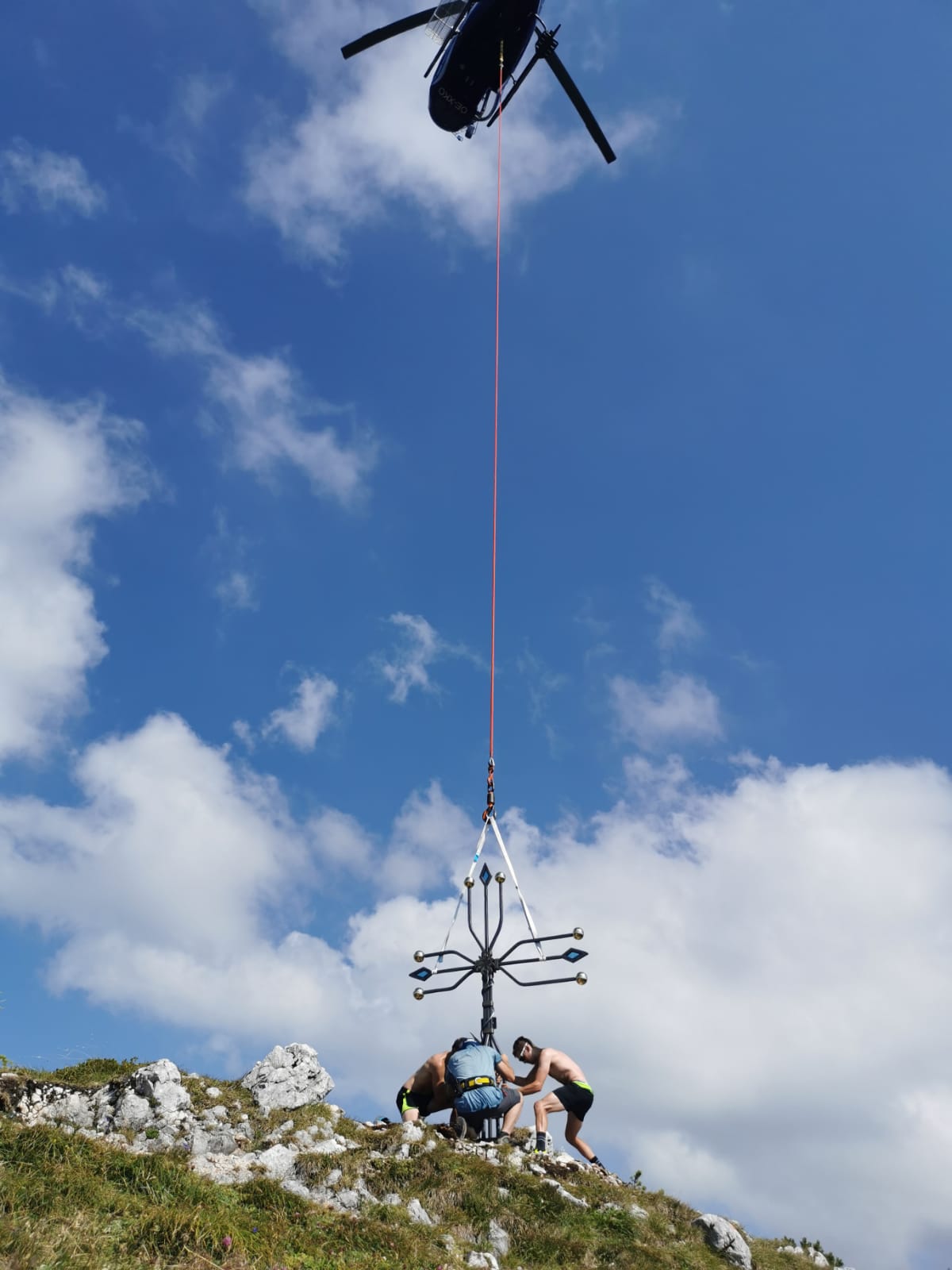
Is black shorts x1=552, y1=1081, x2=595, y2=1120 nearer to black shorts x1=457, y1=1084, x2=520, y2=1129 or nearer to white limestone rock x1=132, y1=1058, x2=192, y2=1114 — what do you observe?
black shorts x1=457, y1=1084, x2=520, y2=1129

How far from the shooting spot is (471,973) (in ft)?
59.2

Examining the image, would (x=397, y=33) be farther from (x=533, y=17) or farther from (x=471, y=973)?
(x=471, y=973)

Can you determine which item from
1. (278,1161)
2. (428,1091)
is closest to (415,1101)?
(428,1091)

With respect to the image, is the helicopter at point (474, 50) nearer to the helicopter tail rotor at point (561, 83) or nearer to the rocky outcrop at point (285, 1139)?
the helicopter tail rotor at point (561, 83)

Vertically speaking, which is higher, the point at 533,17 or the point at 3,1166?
the point at 533,17

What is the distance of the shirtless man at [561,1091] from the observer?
16.0m

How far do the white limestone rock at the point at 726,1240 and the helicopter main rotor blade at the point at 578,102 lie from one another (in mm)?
24475

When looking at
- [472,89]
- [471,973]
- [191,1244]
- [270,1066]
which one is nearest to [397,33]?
[472,89]

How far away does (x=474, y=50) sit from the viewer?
2270 centimetres

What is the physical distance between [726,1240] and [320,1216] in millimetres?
6228

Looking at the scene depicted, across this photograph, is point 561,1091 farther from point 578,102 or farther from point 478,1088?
point 578,102

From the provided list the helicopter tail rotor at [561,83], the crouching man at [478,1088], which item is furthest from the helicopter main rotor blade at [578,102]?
the crouching man at [478,1088]

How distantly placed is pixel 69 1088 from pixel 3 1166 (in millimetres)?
5743

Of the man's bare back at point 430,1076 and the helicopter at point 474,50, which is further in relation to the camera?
the helicopter at point 474,50
